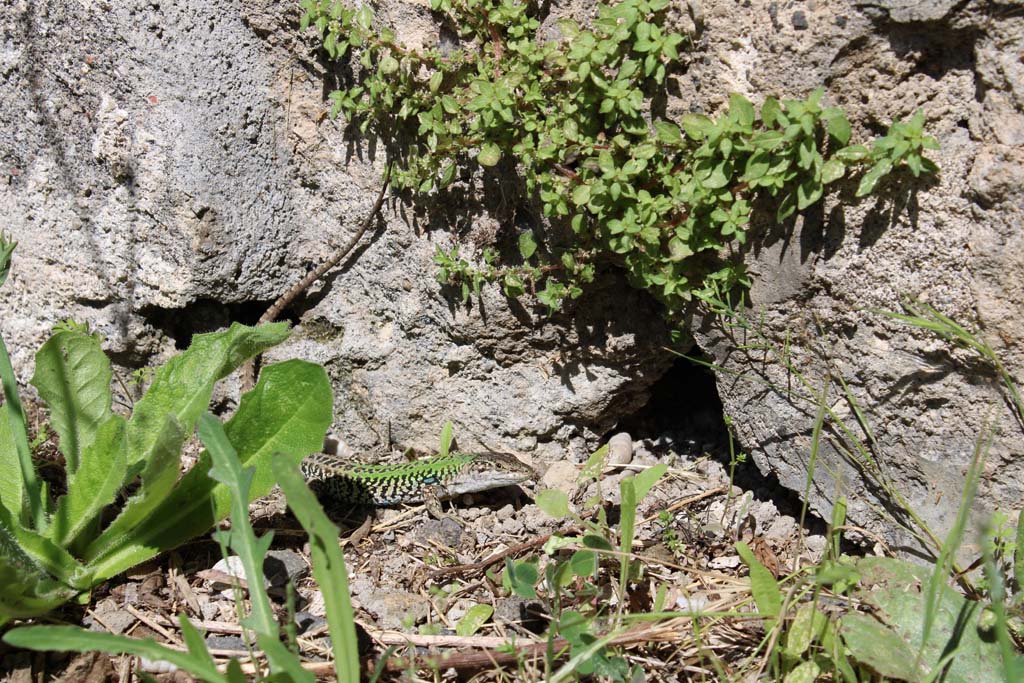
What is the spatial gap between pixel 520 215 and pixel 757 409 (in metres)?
1.08

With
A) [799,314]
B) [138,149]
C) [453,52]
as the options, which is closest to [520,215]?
[453,52]

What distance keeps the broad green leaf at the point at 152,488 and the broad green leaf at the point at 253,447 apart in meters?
0.01

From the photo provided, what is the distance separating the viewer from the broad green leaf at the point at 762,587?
8.29 feet

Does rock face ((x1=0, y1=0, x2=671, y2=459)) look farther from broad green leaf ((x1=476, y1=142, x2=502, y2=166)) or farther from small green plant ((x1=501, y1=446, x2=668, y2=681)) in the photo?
small green plant ((x1=501, y1=446, x2=668, y2=681))

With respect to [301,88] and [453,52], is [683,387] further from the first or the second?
[301,88]

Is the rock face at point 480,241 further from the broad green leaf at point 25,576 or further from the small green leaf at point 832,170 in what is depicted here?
the broad green leaf at point 25,576

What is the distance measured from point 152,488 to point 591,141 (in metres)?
1.73

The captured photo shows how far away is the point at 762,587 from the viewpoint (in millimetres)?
2535

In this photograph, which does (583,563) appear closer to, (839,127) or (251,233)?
(839,127)

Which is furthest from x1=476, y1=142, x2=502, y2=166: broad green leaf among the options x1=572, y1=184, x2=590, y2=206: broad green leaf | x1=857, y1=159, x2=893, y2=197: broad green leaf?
x1=857, y1=159, x2=893, y2=197: broad green leaf

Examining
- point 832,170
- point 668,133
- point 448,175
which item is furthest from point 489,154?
point 832,170

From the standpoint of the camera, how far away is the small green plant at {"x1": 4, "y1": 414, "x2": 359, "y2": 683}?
2020mm

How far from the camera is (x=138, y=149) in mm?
3418

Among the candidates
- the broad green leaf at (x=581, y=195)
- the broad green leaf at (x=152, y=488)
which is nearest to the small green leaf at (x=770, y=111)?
the broad green leaf at (x=581, y=195)
